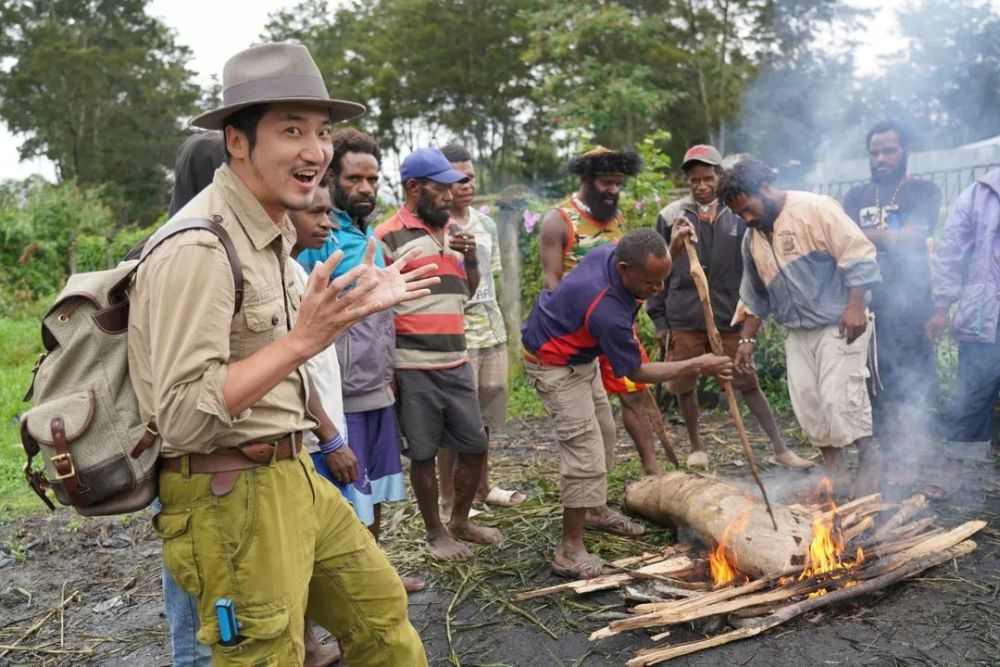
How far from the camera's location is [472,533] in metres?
5.06

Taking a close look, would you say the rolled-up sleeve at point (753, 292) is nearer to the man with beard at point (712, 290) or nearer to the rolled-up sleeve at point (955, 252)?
the man with beard at point (712, 290)

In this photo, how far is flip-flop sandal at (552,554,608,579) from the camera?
4.38 m

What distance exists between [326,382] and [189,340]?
5.30 ft

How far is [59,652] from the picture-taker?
4.19 metres

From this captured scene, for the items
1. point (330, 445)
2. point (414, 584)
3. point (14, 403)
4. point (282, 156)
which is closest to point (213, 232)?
point (282, 156)

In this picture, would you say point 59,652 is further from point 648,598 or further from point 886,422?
point 886,422

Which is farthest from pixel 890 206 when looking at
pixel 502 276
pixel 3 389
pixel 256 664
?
pixel 3 389

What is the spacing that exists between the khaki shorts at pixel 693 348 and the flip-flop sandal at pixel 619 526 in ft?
5.11

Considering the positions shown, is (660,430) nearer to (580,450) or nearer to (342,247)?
(580,450)

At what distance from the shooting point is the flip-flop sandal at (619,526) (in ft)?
16.4

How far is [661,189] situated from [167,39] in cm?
3790

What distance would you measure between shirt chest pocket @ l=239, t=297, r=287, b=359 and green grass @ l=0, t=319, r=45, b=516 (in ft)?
14.0

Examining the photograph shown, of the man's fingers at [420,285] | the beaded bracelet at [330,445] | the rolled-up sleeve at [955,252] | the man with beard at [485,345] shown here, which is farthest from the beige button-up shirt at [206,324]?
the rolled-up sleeve at [955,252]

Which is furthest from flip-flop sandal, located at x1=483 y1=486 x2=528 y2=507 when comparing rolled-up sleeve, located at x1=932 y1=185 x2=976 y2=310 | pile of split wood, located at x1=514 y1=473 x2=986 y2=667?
rolled-up sleeve, located at x1=932 y1=185 x2=976 y2=310
